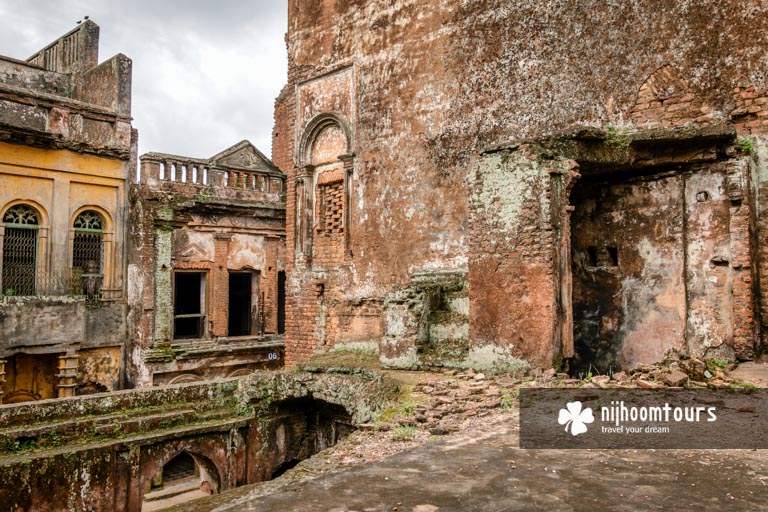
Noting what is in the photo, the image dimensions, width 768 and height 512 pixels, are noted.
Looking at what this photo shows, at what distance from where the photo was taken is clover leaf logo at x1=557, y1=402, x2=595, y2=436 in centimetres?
469

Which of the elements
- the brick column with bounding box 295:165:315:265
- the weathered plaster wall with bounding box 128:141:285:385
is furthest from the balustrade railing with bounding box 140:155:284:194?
the brick column with bounding box 295:165:315:265

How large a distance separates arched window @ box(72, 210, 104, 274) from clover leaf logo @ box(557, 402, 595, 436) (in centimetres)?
1186

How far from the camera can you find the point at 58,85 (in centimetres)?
1612

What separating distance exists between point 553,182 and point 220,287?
34.8 ft

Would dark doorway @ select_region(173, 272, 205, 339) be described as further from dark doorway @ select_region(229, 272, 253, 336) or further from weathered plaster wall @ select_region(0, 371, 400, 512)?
weathered plaster wall @ select_region(0, 371, 400, 512)

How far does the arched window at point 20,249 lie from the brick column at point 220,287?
4.06 m

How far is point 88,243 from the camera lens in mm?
14078

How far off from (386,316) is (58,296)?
781cm

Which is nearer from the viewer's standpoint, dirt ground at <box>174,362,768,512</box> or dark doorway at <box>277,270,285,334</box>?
dirt ground at <box>174,362,768,512</box>

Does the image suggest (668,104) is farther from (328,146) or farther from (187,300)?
(187,300)

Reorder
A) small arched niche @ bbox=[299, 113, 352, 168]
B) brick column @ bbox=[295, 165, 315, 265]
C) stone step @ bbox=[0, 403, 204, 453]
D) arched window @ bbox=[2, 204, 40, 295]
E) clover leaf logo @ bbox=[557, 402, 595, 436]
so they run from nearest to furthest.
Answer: clover leaf logo @ bbox=[557, 402, 595, 436], stone step @ bbox=[0, 403, 204, 453], small arched niche @ bbox=[299, 113, 352, 168], brick column @ bbox=[295, 165, 315, 265], arched window @ bbox=[2, 204, 40, 295]

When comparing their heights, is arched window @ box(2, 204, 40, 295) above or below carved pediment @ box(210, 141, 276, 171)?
below

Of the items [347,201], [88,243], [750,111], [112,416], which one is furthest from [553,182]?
[88,243]

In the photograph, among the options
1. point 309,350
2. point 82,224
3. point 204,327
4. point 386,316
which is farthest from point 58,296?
point 386,316
